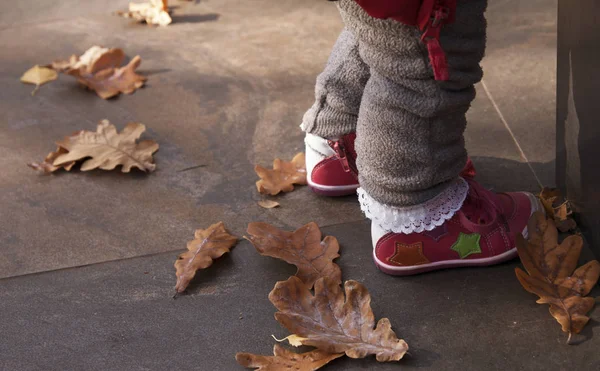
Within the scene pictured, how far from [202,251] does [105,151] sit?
611 mm

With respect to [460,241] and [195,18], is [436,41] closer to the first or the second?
[460,241]

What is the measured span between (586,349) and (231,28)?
2.03 meters

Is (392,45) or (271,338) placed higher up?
(392,45)

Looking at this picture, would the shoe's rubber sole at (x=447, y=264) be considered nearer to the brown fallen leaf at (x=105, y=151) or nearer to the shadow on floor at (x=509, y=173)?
the shadow on floor at (x=509, y=173)

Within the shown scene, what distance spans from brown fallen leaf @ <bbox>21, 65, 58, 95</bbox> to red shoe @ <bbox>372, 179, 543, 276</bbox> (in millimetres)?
1551

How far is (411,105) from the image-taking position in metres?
1.60

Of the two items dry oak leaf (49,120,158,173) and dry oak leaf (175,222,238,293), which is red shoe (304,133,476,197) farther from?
dry oak leaf (49,120,158,173)

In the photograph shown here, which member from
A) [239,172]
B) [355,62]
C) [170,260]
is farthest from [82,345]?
[355,62]

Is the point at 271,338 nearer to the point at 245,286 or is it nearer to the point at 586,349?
the point at 245,286

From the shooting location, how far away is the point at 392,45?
1562 millimetres

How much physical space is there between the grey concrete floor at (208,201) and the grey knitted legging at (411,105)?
0.26 meters

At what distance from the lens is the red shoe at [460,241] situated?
1.81 meters

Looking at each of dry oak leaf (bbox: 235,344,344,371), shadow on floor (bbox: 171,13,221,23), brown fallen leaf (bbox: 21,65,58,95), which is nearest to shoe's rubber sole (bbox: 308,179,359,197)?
dry oak leaf (bbox: 235,344,344,371)

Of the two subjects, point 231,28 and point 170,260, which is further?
point 231,28
